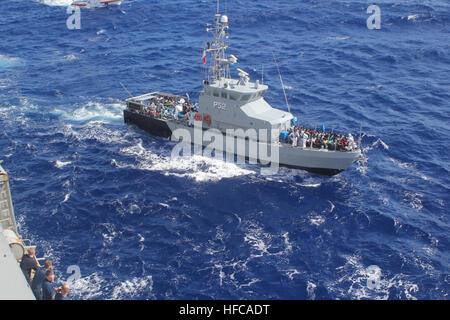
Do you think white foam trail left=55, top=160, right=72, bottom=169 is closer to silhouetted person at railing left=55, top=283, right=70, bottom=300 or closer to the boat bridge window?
the boat bridge window

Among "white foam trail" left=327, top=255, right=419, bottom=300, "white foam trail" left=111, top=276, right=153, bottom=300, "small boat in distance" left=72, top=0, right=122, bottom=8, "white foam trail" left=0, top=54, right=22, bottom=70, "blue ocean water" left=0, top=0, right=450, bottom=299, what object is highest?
"small boat in distance" left=72, top=0, right=122, bottom=8

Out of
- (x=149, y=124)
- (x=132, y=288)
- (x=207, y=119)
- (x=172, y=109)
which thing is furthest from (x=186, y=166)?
(x=132, y=288)

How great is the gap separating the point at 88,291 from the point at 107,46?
62863mm

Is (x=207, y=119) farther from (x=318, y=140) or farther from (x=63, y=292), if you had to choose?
(x=63, y=292)

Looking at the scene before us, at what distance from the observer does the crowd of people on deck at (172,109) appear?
55.6m

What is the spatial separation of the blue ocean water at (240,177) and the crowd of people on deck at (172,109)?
3.62 m

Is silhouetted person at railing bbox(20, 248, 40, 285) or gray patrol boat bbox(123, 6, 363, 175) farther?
gray patrol boat bbox(123, 6, 363, 175)

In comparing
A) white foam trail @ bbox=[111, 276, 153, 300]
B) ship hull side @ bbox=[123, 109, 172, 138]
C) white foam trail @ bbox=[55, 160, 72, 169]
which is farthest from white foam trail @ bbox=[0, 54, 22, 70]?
white foam trail @ bbox=[111, 276, 153, 300]

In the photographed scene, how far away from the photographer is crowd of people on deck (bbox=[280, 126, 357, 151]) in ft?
153

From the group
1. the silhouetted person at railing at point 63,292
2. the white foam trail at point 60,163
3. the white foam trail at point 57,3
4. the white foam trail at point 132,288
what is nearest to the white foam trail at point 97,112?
the white foam trail at point 60,163

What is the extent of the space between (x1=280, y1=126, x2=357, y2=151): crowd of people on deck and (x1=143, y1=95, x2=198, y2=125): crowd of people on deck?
42.7 feet

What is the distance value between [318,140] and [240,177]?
9.57 m

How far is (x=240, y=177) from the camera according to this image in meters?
47.5
